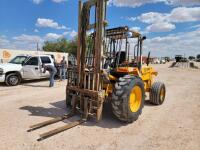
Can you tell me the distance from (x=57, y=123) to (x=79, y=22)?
304 centimetres

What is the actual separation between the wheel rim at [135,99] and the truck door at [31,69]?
905 centimetres

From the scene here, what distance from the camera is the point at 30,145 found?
13.9 ft

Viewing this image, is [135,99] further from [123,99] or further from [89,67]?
[89,67]

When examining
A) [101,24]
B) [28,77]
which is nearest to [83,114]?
[101,24]

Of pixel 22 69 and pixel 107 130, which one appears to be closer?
pixel 107 130

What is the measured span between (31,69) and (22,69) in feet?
1.93

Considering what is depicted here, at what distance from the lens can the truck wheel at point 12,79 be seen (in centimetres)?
1214

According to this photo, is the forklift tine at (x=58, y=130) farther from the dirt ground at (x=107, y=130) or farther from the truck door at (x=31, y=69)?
the truck door at (x=31, y=69)

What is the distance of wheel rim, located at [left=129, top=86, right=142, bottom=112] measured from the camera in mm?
5855

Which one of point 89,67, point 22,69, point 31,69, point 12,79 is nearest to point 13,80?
point 12,79

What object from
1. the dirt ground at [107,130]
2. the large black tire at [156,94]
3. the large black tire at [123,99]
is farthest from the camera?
the large black tire at [156,94]

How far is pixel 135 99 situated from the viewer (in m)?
6.09

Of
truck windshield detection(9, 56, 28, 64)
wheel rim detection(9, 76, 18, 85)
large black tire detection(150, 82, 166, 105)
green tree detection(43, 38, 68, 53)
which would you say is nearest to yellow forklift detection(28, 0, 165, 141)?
large black tire detection(150, 82, 166, 105)

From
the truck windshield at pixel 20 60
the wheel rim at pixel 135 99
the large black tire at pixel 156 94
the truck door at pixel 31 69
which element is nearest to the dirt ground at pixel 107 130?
the large black tire at pixel 156 94
